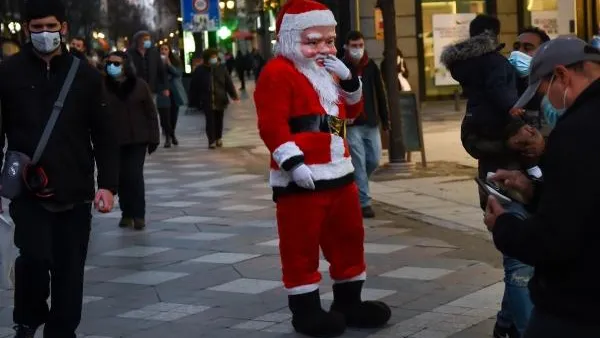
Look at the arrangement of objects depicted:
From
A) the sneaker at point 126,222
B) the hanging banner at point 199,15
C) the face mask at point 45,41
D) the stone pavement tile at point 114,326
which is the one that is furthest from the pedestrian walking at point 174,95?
the face mask at point 45,41

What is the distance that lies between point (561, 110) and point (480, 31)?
3.17 metres

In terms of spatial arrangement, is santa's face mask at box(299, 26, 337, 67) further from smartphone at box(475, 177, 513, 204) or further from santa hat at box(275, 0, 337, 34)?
smartphone at box(475, 177, 513, 204)

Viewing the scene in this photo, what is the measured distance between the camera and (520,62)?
A: 652 cm

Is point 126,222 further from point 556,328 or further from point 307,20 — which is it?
point 556,328

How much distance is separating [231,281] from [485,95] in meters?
2.79

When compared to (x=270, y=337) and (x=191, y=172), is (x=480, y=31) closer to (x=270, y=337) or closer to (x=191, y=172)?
(x=270, y=337)

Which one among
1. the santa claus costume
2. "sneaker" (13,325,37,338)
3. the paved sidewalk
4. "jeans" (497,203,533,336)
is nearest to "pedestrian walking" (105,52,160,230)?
the paved sidewalk

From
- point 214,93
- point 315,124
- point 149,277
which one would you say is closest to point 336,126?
point 315,124

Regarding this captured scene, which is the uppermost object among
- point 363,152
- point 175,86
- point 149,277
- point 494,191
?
point 494,191

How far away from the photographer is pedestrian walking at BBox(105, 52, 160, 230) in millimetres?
10711

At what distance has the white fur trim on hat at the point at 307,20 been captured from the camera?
651 cm

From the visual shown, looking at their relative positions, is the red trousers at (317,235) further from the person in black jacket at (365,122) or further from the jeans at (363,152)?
the jeans at (363,152)

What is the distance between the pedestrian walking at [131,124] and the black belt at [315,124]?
456cm

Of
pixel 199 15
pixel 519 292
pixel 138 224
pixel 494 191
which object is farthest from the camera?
pixel 199 15
